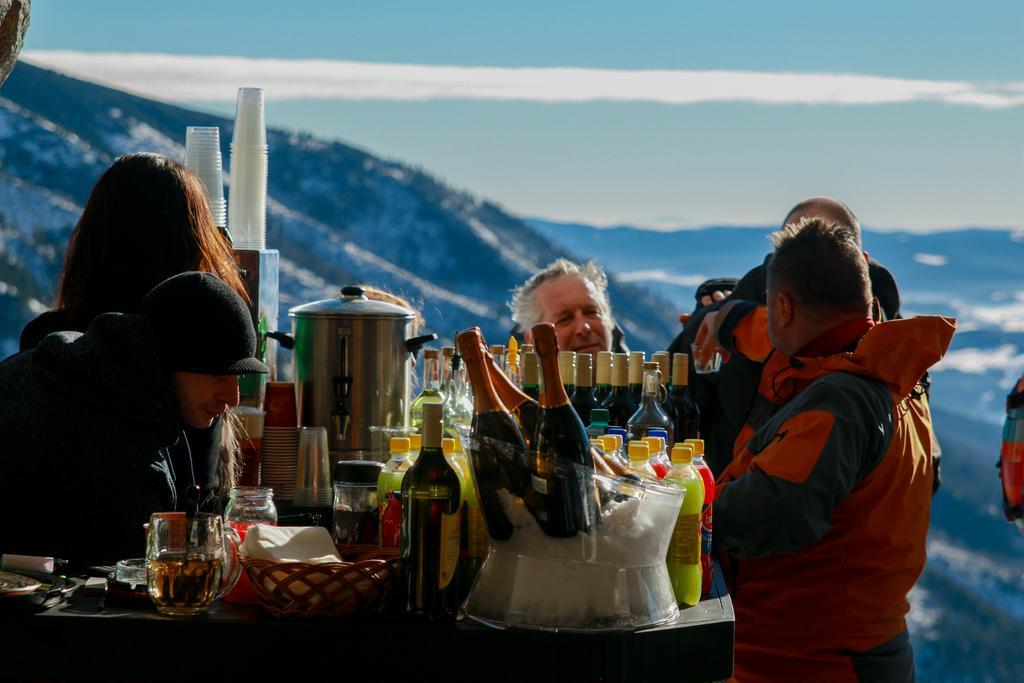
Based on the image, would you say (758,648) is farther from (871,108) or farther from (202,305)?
(871,108)

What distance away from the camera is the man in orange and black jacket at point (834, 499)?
2375 millimetres

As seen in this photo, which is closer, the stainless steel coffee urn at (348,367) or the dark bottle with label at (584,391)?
the dark bottle with label at (584,391)

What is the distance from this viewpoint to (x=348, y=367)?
9.62ft

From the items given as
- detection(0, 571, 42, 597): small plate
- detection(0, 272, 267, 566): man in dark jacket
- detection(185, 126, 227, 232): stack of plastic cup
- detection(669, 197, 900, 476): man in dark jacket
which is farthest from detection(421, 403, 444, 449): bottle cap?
detection(669, 197, 900, 476): man in dark jacket

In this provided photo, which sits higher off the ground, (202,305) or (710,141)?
(710,141)

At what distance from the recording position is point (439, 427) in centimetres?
169

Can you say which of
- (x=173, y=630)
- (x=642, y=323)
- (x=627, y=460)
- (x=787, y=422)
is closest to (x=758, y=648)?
(x=787, y=422)

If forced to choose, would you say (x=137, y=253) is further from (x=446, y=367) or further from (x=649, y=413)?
(x=649, y=413)

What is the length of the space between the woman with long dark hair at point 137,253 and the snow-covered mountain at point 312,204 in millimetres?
11715

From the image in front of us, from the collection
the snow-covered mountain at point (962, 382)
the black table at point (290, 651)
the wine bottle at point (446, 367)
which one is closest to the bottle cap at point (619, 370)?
the wine bottle at point (446, 367)

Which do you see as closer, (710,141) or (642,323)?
(710,141)

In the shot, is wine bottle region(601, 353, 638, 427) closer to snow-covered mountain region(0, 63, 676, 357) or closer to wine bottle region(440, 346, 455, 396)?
wine bottle region(440, 346, 455, 396)

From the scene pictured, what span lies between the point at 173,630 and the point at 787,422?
4.49 ft

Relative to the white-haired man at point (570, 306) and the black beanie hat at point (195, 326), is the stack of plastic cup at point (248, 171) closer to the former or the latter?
the white-haired man at point (570, 306)
